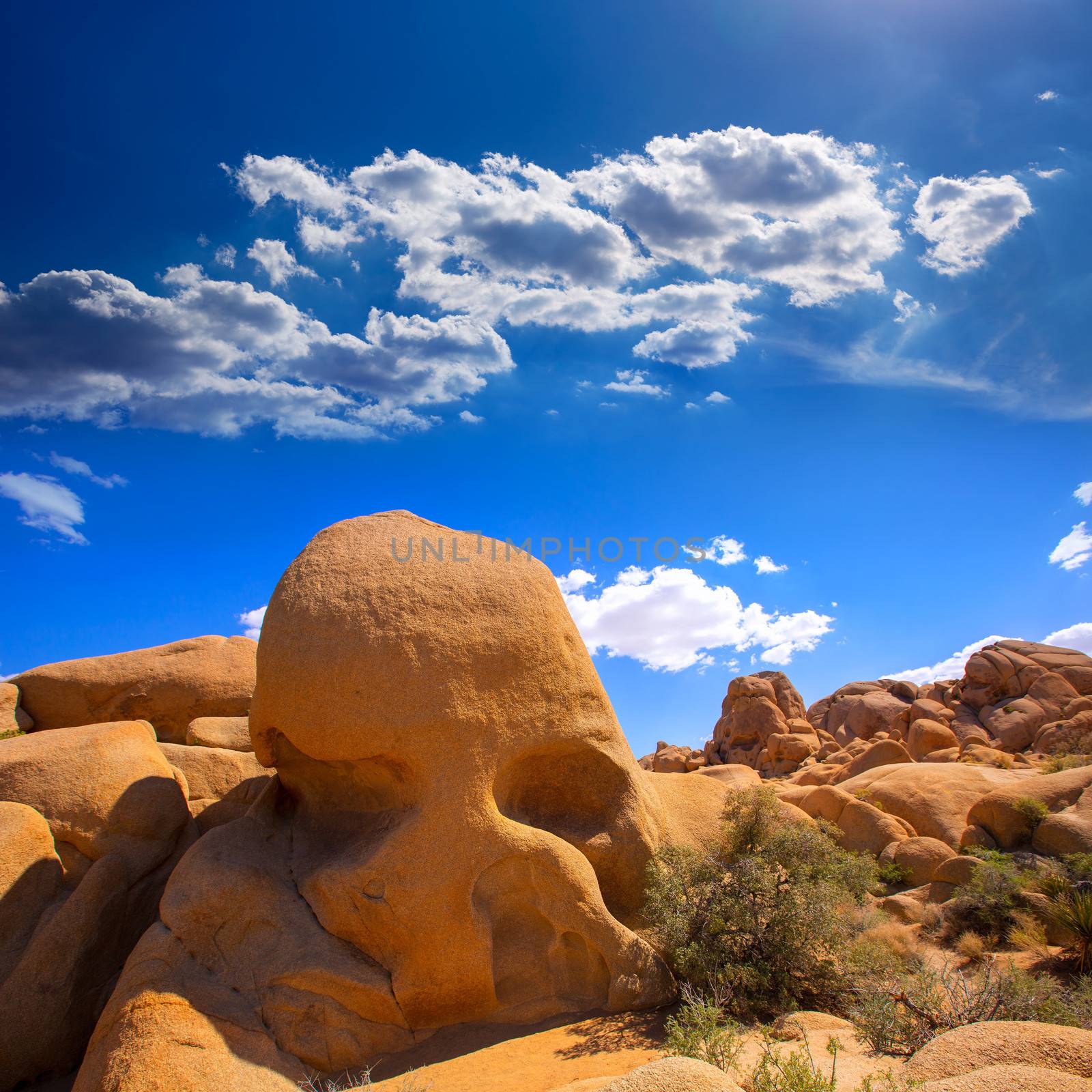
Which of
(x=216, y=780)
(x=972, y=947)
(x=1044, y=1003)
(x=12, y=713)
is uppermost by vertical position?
(x=12, y=713)

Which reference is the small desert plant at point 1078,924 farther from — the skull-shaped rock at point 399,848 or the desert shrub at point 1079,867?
the skull-shaped rock at point 399,848

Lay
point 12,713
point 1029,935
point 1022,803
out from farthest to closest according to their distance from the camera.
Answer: point 12,713, point 1022,803, point 1029,935

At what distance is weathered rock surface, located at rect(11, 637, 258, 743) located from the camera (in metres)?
14.3

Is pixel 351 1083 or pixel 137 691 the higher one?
pixel 137 691

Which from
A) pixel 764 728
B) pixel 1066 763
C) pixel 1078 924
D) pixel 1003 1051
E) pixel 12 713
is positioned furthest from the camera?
pixel 764 728

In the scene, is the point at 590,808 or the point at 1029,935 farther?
the point at 590,808

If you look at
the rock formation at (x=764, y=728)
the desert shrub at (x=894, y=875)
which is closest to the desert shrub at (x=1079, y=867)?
the desert shrub at (x=894, y=875)

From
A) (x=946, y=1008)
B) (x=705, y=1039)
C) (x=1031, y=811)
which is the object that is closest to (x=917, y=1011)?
(x=946, y=1008)

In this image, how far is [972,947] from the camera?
10.3 meters

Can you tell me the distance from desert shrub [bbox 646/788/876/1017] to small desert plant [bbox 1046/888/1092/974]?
8.65 feet

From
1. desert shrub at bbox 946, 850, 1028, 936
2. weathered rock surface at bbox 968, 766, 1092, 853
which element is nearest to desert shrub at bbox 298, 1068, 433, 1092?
desert shrub at bbox 946, 850, 1028, 936

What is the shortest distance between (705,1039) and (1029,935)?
20.3 ft

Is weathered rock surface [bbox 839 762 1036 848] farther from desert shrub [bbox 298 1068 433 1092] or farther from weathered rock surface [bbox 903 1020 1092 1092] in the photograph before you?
desert shrub [bbox 298 1068 433 1092]

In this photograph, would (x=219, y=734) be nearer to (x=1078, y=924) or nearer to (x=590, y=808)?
(x=590, y=808)
